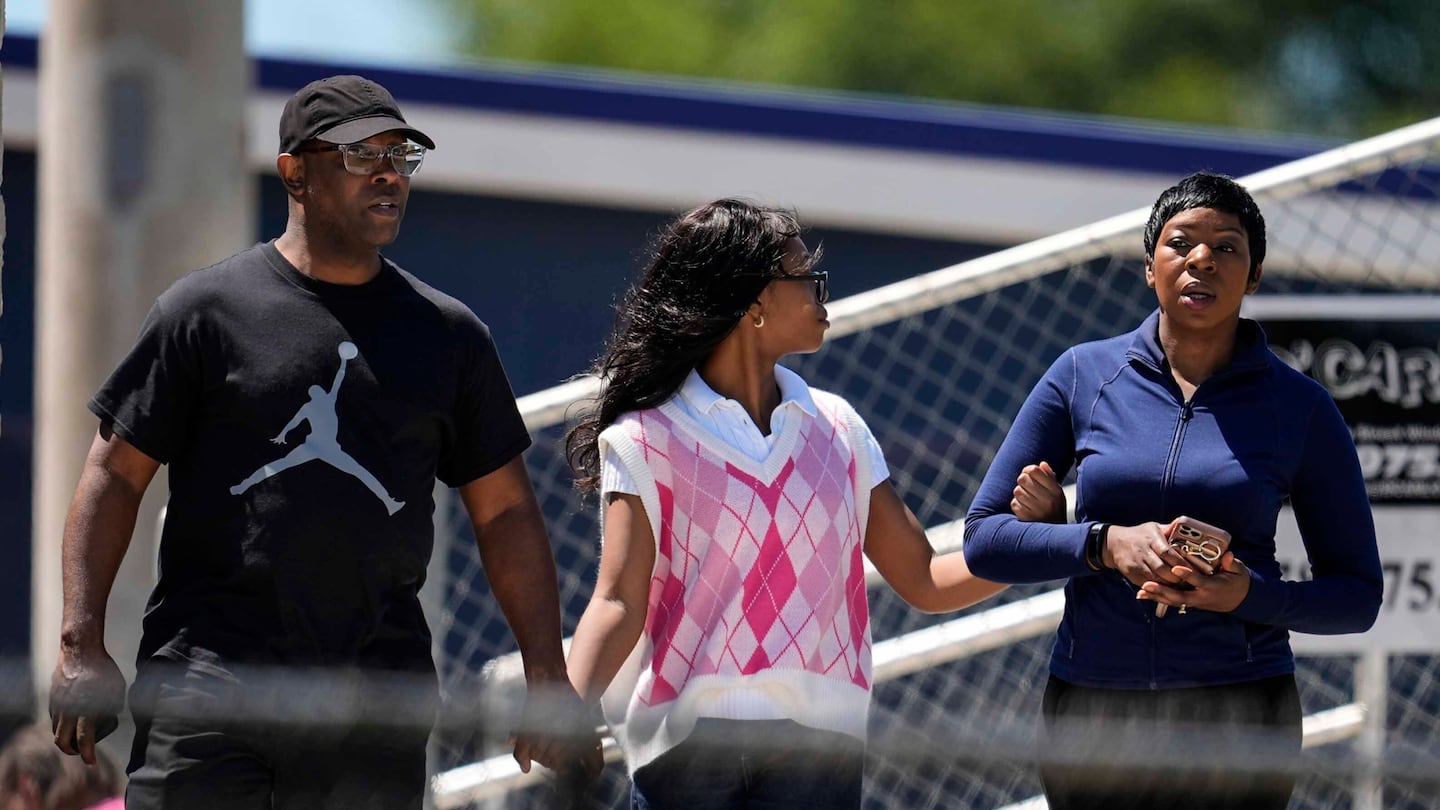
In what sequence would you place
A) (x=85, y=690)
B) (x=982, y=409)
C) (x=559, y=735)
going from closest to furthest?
(x=559, y=735)
(x=85, y=690)
(x=982, y=409)

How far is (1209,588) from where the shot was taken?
312 centimetres

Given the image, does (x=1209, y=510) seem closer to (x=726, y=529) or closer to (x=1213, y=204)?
(x=1213, y=204)

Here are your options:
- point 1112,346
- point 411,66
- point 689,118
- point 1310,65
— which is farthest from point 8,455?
point 1310,65

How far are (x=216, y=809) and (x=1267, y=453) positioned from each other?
6.10ft

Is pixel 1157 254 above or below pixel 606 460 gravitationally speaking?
above

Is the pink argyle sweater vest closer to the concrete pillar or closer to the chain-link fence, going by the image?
the chain-link fence

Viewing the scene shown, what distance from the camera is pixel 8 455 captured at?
282 inches

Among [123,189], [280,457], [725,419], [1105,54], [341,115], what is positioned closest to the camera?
[280,457]

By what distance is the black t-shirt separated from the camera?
321 cm

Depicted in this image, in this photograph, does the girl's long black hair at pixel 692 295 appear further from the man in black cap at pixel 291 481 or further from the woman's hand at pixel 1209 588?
the woman's hand at pixel 1209 588

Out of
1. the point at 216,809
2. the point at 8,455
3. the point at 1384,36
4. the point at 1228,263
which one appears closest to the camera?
the point at 216,809

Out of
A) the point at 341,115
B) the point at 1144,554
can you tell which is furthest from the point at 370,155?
the point at 1144,554

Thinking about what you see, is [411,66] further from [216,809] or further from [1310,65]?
[1310,65]

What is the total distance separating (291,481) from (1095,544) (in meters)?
1.37
